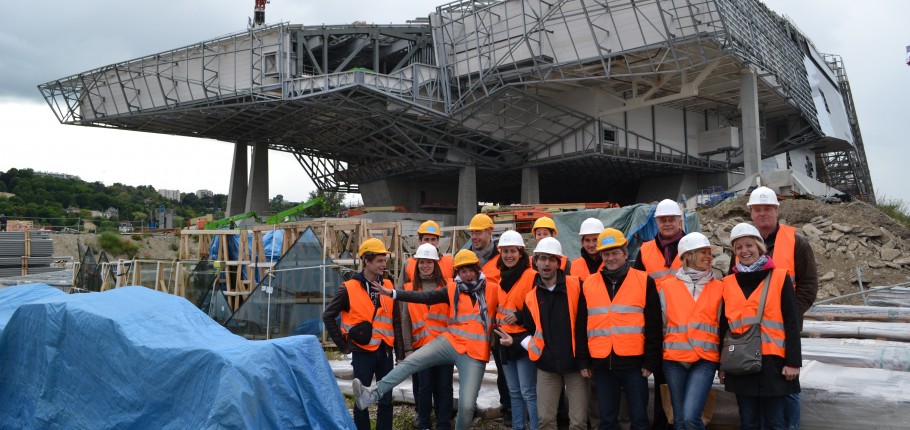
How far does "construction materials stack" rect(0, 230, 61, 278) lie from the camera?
18766 millimetres

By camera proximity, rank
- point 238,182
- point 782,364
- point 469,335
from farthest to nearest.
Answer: point 238,182 → point 469,335 → point 782,364

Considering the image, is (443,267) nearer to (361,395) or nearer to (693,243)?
(361,395)

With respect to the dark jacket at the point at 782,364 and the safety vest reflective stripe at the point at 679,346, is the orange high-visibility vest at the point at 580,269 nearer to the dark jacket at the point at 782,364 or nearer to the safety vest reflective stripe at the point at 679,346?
the safety vest reflective stripe at the point at 679,346

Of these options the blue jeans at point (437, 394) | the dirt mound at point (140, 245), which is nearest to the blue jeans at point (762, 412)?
the blue jeans at point (437, 394)

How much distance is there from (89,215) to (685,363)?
208ft

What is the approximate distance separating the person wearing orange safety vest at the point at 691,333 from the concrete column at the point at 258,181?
3286 centimetres

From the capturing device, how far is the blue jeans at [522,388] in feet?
17.5

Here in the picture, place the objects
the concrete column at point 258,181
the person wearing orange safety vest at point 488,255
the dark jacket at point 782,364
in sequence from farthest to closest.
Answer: the concrete column at point 258,181, the person wearing orange safety vest at point 488,255, the dark jacket at point 782,364

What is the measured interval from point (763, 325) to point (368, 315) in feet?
10.2

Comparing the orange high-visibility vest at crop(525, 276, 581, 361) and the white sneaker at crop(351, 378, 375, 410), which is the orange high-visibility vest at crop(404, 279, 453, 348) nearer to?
the white sneaker at crop(351, 378, 375, 410)

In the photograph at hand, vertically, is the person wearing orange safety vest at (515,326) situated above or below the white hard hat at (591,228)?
below

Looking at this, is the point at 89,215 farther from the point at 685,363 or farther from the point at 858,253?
the point at 685,363

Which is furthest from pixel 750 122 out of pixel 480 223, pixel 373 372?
pixel 373 372

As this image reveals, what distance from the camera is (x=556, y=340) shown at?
16.4ft
